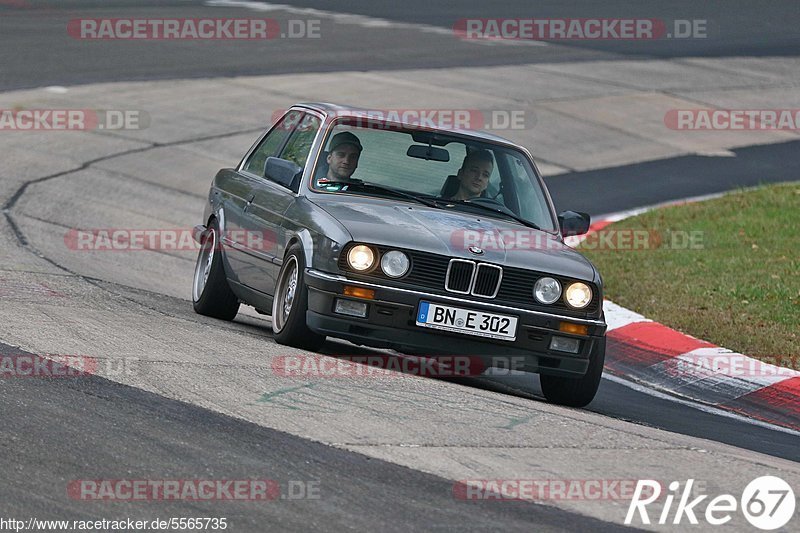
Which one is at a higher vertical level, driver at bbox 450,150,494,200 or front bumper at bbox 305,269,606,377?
driver at bbox 450,150,494,200

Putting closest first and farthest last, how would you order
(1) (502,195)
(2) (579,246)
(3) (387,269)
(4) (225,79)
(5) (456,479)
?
(5) (456,479), (3) (387,269), (1) (502,195), (2) (579,246), (4) (225,79)

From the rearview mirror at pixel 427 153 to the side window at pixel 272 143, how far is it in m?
1.10

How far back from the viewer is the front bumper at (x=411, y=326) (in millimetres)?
7641

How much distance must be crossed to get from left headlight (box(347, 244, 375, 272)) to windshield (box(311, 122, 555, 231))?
100 centimetres

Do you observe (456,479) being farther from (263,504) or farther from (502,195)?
(502,195)

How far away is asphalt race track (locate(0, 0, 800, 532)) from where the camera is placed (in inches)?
216

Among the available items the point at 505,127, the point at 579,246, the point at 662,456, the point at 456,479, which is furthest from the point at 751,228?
the point at 456,479

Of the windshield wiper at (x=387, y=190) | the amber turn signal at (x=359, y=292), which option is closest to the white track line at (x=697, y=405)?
the windshield wiper at (x=387, y=190)

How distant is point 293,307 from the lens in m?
7.96

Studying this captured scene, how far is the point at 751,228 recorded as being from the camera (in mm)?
14508

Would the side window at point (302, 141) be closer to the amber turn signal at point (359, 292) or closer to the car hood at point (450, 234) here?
the car hood at point (450, 234)

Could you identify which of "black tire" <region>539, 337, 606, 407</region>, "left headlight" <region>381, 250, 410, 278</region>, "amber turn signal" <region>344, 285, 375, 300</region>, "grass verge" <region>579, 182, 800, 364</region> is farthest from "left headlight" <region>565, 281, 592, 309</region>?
"grass verge" <region>579, 182, 800, 364</region>

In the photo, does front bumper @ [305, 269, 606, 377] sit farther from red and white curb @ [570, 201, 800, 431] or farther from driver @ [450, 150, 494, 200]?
red and white curb @ [570, 201, 800, 431]

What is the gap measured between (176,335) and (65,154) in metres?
8.91
